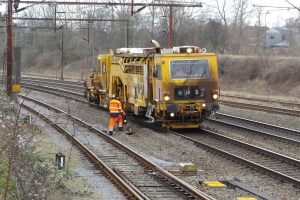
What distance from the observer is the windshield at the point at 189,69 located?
20.2m

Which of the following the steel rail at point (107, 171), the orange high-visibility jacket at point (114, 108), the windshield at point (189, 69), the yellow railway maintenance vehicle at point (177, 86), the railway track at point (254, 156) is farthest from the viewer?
the orange high-visibility jacket at point (114, 108)

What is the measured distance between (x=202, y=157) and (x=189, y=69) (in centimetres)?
533

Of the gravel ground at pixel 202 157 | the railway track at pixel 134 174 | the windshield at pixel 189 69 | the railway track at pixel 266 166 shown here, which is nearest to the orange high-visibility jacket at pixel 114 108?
the gravel ground at pixel 202 157

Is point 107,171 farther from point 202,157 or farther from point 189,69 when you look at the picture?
point 189,69

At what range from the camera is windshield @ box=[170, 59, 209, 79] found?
20156 millimetres

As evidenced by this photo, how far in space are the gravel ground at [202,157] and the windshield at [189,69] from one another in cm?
226

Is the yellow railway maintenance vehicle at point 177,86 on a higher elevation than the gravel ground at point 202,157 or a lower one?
higher

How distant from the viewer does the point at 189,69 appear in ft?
66.8

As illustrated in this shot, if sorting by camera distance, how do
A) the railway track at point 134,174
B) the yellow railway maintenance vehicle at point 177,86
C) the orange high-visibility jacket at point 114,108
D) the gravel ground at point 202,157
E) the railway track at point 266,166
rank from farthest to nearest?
the orange high-visibility jacket at point 114,108
the yellow railway maintenance vehicle at point 177,86
the railway track at point 266,166
the gravel ground at point 202,157
the railway track at point 134,174

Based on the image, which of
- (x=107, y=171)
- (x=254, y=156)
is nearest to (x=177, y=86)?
(x=254, y=156)

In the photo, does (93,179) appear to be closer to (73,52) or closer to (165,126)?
(165,126)

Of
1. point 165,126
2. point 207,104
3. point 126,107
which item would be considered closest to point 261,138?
point 207,104

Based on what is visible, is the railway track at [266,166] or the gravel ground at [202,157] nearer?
the gravel ground at [202,157]

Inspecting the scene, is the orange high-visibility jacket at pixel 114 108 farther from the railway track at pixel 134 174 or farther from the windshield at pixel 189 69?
the railway track at pixel 134 174
